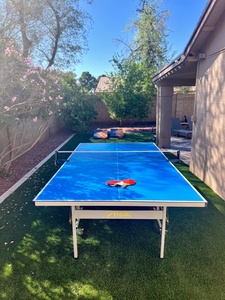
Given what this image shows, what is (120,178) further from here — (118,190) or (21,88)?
(21,88)

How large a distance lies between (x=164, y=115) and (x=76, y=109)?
595 centimetres

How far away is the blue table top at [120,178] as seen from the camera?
8.67 ft

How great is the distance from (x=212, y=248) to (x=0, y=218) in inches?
159

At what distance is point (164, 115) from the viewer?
10.1 m

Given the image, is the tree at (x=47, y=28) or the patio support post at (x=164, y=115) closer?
the patio support post at (x=164, y=115)

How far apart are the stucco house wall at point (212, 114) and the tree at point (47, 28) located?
29.1ft

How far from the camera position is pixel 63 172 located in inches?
150

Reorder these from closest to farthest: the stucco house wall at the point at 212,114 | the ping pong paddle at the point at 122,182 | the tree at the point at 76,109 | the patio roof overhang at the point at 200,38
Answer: the ping pong paddle at the point at 122,182 < the patio roof overhang at the point at 200,38 < the stucco house wall at the point at 212,114 < the tree at the point at 76,109

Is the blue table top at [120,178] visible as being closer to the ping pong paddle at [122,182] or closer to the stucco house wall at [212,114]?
the ping pong paddle at [122,182]

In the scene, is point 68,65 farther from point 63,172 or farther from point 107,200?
point 107,200

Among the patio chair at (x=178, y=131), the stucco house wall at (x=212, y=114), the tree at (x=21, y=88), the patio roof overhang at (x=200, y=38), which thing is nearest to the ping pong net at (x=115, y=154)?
the stucco house wall at (x=212, y=114)

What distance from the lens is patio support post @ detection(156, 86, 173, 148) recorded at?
9789mm

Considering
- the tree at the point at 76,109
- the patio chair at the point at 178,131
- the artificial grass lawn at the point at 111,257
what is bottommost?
the artificial grass lawn at the point at 111,257

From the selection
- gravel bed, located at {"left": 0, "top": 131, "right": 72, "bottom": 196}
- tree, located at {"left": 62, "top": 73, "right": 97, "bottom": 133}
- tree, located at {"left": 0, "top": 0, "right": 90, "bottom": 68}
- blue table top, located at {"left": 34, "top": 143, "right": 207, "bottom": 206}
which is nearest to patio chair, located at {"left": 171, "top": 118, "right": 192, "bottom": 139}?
tree, located at {"left": 62, "top": 73, "right": 97, "bottom": 133}
